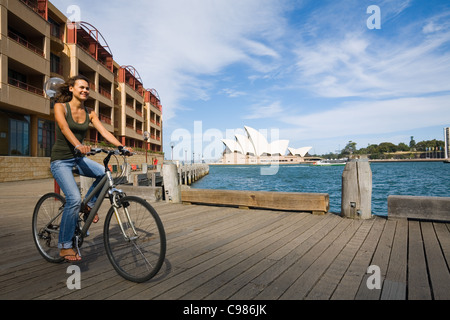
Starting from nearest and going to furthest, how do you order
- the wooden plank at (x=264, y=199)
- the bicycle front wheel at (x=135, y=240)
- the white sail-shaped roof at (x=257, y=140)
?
1. the bicycle front wheel at (x=135, y=240)
2. the wooden plank at (x=264, y=199)
3. the white sail-shaped roof at (x=257, y=140)

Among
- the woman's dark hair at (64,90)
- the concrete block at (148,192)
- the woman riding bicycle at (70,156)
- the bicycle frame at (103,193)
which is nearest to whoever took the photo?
the bicycle frame at (103,193)

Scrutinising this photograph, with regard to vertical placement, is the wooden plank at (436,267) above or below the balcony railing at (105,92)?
below

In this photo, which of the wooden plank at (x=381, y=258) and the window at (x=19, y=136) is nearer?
the wooden plank at (x=381, y=258)

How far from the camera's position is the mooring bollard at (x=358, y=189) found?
5043 millimetres

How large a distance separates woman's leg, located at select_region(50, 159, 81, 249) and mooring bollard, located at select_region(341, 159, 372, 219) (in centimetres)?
447

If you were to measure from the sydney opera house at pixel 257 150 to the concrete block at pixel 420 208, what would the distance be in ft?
304

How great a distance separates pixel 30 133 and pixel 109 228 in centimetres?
2317

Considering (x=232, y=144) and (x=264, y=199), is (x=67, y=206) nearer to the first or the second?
(x=264, y=199)

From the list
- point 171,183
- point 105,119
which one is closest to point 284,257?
point 171,183

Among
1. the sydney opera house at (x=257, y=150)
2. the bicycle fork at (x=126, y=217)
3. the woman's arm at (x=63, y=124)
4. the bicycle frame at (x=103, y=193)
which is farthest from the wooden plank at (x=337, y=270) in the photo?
the sydney opera house at (x=257, y=150)

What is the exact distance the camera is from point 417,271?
272 centimetres

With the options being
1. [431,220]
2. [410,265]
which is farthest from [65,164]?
[431,220]

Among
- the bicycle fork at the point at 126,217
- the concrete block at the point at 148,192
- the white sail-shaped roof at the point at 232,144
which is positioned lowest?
the concrete block at the point at 148,192

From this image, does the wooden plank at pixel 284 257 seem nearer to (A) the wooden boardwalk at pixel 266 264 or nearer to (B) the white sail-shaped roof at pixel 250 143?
(A) the wooden boardwalk at pixel 266 264
